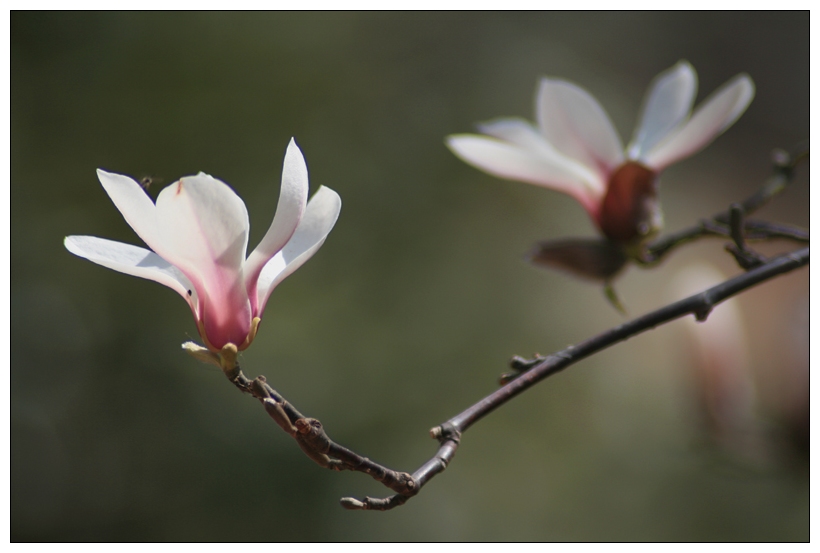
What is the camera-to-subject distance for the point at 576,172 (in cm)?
59

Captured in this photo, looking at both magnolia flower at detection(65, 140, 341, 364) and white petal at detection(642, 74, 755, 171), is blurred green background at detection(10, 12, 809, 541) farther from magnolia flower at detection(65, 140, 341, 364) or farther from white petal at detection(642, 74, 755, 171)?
magnolia flower at detection(65, 140, 341, 364)

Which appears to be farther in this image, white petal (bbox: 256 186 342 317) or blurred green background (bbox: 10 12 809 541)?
blurred green background (bbox: 10 12 809 541)

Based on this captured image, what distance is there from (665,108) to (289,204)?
432 millimetres

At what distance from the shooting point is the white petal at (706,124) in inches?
19.9

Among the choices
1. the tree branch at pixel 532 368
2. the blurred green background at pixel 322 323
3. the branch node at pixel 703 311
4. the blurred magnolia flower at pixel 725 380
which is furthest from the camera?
the blurred green background at pixel 322 323

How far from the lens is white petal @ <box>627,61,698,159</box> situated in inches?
23.4

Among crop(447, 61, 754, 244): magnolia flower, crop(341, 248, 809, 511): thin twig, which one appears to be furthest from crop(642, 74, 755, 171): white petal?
crop(341, 248, 809, 511): thin twig

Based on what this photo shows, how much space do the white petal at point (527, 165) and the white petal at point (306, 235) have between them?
0.24 m

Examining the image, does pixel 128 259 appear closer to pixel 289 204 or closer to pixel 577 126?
pixel 289 204

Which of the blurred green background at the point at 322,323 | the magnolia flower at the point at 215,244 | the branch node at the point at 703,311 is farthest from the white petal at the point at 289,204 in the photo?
the blurred green background at the point at 322,323

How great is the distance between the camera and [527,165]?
21.9 inches

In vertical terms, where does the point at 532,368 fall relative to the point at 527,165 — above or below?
below

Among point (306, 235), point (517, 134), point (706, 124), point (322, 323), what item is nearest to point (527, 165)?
point (517, 134)

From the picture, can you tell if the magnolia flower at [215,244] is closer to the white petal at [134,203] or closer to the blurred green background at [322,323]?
the white petal at [134,203]
